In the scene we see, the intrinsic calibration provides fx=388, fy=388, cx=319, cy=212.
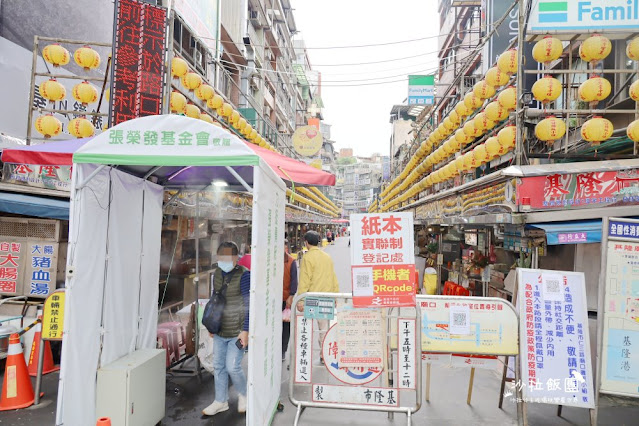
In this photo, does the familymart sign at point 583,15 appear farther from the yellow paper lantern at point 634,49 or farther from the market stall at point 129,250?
the market stall at point 129,250

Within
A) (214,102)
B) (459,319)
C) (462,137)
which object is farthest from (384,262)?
(214,102)

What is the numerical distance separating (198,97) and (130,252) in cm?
746

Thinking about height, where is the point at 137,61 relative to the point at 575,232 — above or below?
above

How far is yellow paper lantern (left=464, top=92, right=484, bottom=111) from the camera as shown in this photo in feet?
32.7

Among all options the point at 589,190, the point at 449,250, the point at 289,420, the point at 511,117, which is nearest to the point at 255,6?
the point at 449,250

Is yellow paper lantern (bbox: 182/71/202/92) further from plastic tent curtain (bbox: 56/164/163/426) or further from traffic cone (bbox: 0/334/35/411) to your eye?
traffic cone (bbox: 0/334/35/411)

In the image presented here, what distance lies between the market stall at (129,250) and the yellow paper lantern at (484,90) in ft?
20.9

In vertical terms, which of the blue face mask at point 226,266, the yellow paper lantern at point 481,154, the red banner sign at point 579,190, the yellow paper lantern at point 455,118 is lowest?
the blue face mask at point 226,266

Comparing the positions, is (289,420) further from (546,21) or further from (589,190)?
(546,21)

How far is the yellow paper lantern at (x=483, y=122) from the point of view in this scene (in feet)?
29.7

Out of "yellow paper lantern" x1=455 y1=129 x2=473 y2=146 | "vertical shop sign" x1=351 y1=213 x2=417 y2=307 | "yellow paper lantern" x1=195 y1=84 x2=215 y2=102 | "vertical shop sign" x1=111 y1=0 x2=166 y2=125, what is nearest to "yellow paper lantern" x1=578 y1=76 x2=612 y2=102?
"yellow paper lantern" x1=455 y1=129 x2=473 y2=146

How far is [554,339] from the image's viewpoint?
4.90m

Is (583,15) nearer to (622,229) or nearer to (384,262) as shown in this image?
(622,229)

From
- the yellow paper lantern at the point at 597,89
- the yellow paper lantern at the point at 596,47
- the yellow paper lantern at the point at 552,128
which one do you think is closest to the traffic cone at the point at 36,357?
the yellow paper lantern at the point at 552,128
